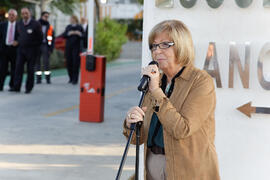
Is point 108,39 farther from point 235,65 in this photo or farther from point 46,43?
point 235,65

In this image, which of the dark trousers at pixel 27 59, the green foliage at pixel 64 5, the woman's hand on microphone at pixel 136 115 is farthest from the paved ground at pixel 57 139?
the green foliage at pixel 64 5

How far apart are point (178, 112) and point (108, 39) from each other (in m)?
25.9

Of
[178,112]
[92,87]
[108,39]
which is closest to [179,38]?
[178,112]

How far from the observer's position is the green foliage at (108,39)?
2829 cm

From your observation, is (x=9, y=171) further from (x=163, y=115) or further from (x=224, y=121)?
(x=163, y=115)

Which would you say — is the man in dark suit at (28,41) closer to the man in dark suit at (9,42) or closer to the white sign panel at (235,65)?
the man in dark suit at (9,42)

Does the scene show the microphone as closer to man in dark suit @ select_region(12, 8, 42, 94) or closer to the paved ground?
the paved ground

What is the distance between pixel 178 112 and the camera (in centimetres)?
294

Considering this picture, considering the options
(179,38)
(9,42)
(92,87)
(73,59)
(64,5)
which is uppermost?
(64,5)

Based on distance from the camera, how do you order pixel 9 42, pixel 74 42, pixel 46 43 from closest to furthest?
pixel 9 42
pixel 46 43
pixel 74 42

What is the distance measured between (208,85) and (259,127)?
1985 millimetres

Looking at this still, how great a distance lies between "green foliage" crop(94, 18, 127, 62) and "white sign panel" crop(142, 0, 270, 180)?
22580 mm

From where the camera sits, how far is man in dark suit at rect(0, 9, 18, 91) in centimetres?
1321

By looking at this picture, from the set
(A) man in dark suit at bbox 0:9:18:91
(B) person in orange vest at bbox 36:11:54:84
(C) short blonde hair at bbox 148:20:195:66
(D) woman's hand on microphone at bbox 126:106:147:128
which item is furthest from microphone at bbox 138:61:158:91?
(B) person in orange vest at bbox 36:11:54:84
